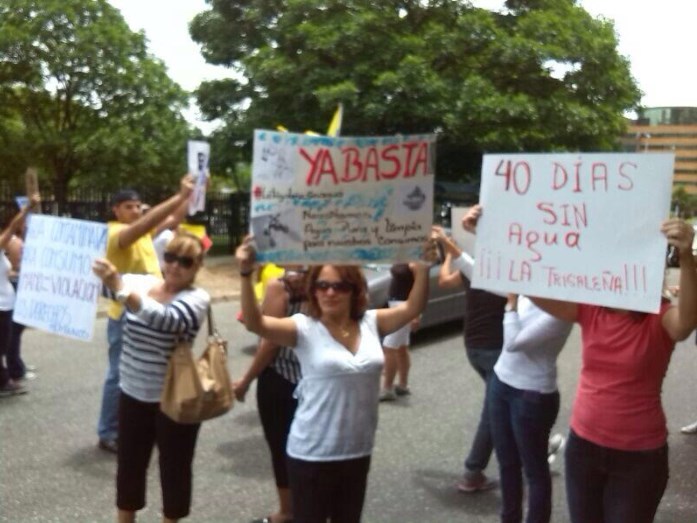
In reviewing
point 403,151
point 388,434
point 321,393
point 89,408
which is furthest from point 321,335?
point 89,408

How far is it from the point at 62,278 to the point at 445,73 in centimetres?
1457

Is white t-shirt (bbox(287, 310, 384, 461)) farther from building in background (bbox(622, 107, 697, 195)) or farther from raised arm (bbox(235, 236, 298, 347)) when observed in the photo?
building in background (bbox(622, 107, 697, 195))

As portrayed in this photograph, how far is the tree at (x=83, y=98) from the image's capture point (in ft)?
63.3

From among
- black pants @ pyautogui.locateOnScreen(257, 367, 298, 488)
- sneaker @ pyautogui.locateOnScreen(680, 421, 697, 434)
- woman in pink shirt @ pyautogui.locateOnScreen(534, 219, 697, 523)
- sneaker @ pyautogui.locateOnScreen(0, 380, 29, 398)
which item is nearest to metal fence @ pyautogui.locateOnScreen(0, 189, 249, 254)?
sneaker @ pyautogui.locateOnScreen(0, 380, 29, 398)

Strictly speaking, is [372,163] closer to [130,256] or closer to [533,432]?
[533,432]

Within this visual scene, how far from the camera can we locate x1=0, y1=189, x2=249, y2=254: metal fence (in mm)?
20141

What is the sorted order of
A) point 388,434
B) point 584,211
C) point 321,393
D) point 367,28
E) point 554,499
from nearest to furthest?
point 584,211 → point 321,393 → point 554,499 → point 388,434 → point 367,28

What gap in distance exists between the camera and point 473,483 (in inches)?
209

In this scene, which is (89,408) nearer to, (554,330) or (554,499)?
(554,499)

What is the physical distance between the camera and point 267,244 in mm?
3146

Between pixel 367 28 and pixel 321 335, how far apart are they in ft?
49.0

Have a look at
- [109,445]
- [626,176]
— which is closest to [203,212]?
[109,445]

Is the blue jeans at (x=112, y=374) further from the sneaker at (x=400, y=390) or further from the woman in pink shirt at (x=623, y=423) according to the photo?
the woman in pink shirt at (x=623, y=423)

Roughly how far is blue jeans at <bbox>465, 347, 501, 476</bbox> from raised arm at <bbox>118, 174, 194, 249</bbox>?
1.90m
